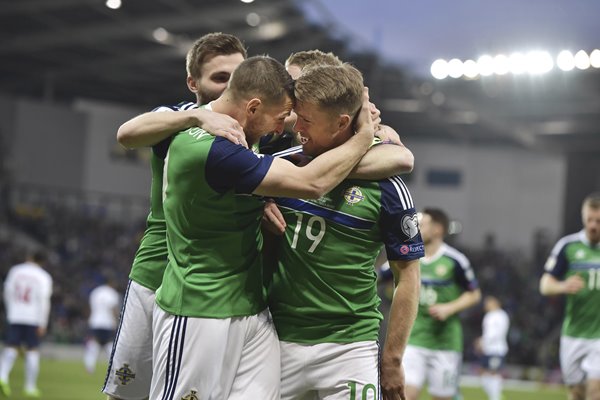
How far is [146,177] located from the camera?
38531mm

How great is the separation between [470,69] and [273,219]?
2855 centimetres

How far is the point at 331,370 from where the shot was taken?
396cm

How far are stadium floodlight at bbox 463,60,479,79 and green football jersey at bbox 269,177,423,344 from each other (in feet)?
92.7

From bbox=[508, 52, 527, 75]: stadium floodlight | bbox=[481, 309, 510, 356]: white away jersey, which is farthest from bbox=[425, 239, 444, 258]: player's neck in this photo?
bbox=[508, 52, 527, 75]: stadium floodlight

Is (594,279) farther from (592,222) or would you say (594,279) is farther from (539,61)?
(539,61)

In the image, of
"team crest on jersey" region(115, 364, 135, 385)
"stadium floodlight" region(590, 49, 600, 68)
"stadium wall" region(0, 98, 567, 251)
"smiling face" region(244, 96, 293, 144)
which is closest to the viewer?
"smiling face" region(244, 96, 293, 144)

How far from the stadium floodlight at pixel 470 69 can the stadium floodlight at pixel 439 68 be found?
672 millimetres

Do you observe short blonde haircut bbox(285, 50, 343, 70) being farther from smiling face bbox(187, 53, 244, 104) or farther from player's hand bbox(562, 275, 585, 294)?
player's hand bbox(562, 275, 585, 294)

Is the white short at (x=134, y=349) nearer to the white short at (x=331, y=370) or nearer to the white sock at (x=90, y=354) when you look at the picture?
the white short at (x=331, y=370)

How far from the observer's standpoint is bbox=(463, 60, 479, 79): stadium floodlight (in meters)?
31.3

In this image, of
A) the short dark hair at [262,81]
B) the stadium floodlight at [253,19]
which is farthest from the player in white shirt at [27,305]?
the short dark hair at [262,81]

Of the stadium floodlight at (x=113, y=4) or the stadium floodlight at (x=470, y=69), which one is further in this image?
the stadium floodlight at (x=470, y=69)

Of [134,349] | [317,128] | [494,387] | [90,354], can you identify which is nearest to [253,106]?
[317,128]

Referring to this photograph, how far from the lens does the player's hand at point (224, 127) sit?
372 cm
